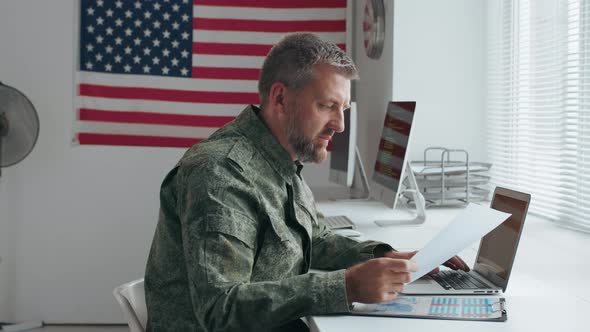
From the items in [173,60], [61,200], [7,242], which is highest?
[173,60]

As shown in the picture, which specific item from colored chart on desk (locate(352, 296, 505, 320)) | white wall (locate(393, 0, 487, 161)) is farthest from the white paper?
white wall (locate(393, 0, 487, 161))

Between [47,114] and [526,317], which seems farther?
[47,114]

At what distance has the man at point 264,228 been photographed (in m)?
1.27

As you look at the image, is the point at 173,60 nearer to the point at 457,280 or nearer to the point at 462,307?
the point at 457,280

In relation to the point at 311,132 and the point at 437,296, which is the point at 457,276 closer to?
the point at 437,296

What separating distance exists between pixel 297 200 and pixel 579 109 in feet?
4.38

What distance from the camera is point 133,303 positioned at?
152cm

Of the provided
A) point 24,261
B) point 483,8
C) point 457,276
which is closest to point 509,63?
point 483,8

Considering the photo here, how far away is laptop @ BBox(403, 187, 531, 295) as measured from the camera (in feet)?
5.01

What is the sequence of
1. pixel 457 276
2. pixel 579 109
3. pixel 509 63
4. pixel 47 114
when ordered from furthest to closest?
pixel 47 114
pixel 509 63
pixel 579 109
pixel 457 276

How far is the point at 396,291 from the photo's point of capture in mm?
1362

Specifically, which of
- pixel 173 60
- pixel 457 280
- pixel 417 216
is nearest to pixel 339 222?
pixel 417 216

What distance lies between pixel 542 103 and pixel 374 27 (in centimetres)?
102

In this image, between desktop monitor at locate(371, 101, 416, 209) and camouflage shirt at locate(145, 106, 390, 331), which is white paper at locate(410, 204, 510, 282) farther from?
desktop monitor at locate(371, 101, 416, 209)
